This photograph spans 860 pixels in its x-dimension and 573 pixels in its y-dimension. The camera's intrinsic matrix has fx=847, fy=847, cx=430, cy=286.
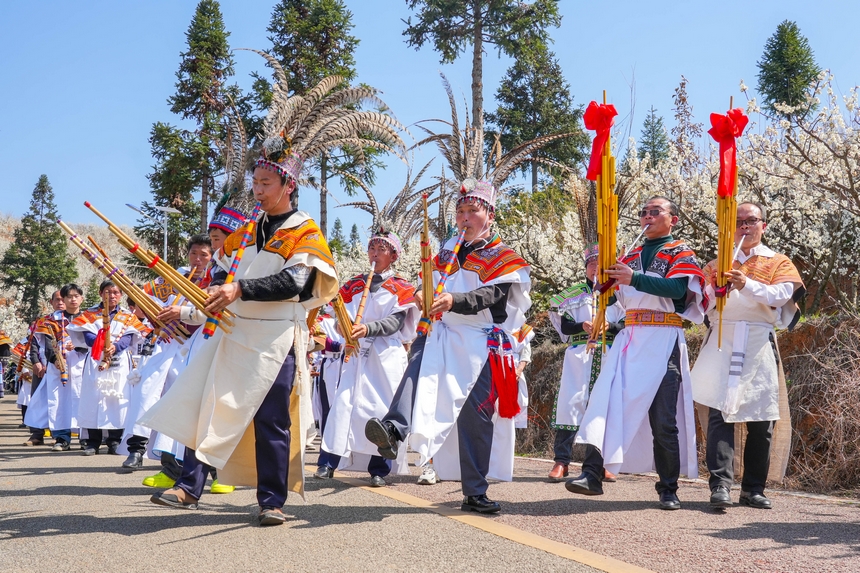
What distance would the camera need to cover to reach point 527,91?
37219 mm

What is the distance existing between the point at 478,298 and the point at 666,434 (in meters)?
1.60

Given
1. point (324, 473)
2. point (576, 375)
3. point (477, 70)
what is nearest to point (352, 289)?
point (324, 473)

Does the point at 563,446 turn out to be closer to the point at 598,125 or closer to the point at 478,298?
the point at 478,298

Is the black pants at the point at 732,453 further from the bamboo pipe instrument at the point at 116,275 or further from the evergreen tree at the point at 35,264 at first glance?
the evergreen tree at the point at 35,264

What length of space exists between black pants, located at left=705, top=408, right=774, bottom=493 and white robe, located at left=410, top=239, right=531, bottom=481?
145 cm

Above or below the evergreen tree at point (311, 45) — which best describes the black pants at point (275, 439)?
below

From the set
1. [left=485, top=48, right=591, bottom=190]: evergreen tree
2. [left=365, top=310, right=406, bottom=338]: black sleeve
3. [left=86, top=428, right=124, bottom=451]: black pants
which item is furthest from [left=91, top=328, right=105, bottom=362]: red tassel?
[left=485, top=48, right=591, bottom=190]: evergreen tree

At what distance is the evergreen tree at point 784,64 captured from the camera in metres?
43.6

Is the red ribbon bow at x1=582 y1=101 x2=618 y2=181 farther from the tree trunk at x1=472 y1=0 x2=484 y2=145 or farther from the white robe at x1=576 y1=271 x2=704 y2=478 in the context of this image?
the tree trunk at x1=472 y1=0 x2=484 y2=145

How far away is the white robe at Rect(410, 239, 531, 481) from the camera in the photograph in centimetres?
534

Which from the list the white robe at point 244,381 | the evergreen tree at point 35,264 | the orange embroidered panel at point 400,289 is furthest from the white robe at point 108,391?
the evergreen tree at point 35,264

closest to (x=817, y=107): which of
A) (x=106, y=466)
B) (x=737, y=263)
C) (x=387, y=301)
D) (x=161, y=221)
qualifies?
(x=737, y=263)

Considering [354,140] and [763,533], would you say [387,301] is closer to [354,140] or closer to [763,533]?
[354,140]

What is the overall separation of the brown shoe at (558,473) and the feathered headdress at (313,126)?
3169 mm
